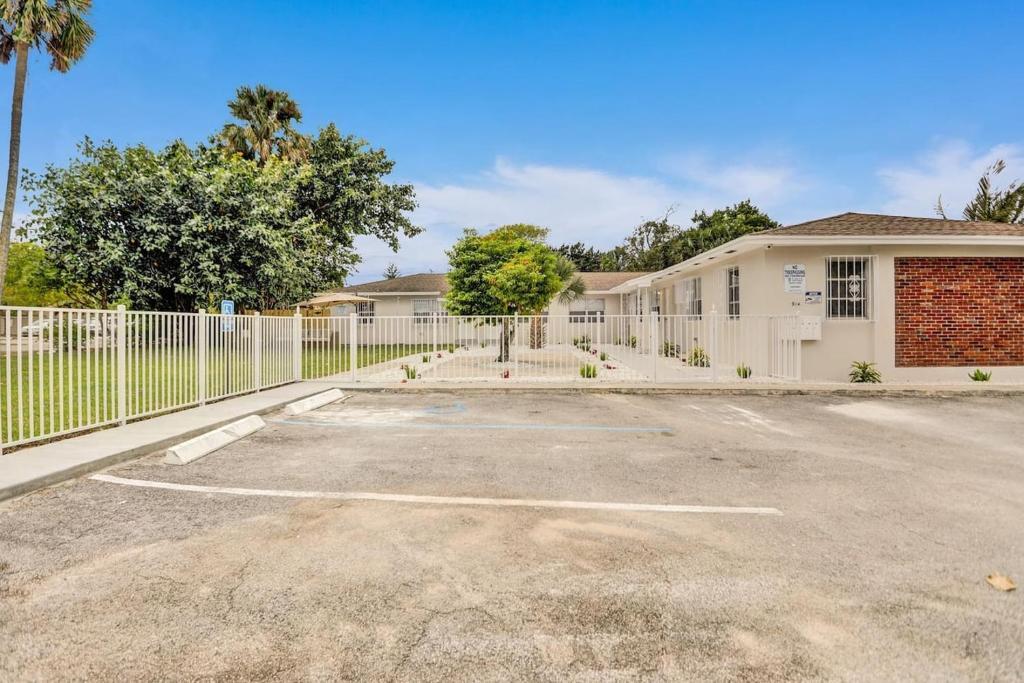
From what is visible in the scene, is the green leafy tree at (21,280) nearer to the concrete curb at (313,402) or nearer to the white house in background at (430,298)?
the white house in background at (430,298)

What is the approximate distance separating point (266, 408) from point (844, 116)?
2563 cm

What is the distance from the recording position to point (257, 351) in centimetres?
1089

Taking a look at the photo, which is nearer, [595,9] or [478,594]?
[478,594]

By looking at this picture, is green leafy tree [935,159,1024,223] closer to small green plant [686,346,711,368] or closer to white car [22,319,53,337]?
small green plant [686,346,711,368]

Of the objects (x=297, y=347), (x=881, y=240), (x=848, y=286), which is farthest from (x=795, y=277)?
(x=297, y=347)

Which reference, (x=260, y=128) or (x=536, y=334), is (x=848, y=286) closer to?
(x=536, y=334)

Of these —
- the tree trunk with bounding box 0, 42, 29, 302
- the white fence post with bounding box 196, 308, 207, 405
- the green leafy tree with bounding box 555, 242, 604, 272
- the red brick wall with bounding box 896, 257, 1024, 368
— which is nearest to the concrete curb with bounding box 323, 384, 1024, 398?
the red brick wall with bounding box 896, 257, 1024, 368

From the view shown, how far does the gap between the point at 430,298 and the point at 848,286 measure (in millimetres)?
23837

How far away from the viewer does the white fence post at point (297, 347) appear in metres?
12.6

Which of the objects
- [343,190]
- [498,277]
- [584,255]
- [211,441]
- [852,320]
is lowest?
[211,441]

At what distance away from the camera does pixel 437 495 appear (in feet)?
14.9

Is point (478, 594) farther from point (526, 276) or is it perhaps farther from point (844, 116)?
point (844, 116)

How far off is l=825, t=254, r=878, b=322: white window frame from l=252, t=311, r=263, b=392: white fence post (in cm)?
1313

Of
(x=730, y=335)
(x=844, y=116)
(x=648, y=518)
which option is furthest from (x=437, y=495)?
(x=844, y=116)
